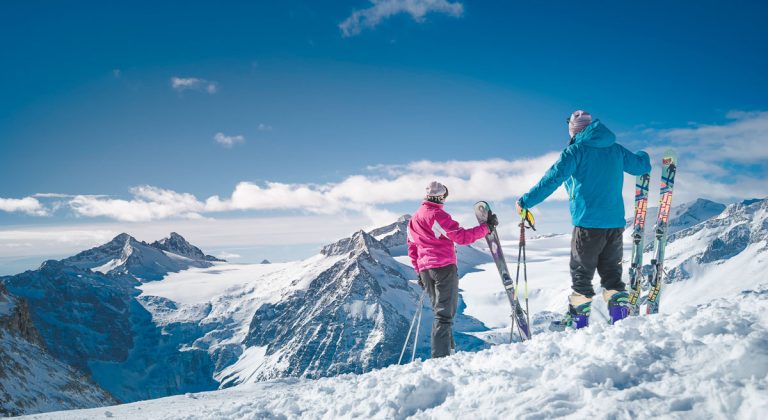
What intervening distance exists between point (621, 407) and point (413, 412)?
1.87 meters

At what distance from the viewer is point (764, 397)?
298cm

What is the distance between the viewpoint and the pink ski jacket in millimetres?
7547

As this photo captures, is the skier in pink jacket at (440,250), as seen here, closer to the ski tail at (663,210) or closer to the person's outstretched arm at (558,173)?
the person's outstretched arm at (558,173)

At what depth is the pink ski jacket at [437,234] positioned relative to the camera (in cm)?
755

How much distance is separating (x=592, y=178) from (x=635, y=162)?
42.4 inches

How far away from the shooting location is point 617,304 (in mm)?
7262

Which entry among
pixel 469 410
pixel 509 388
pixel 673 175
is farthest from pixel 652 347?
pixel 673 175

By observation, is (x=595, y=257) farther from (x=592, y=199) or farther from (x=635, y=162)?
(x=635, y=162)

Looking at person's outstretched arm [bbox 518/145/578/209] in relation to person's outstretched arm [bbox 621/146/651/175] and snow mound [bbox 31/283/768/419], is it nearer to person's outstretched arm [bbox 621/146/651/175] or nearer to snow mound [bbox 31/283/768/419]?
person's outstretched arm [bbox 621/146/651/175]

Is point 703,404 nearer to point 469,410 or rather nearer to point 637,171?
point 469,410

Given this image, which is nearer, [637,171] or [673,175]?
[637,171]

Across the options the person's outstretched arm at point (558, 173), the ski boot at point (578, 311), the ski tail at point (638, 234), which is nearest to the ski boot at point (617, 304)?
the ski boot at point (578, 311)

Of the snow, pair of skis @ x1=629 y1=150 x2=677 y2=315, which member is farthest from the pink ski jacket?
the snow

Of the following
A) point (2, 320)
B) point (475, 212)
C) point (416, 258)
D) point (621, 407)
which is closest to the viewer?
point (621, 407)
